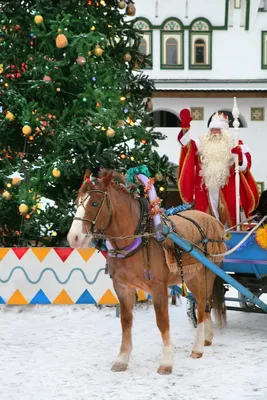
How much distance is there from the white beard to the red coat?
0.10m

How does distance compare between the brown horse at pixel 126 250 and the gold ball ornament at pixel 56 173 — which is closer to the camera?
the brown horse at pixel 126 250

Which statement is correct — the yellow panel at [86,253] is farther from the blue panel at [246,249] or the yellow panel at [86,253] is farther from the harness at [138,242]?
the harness at [138,242]

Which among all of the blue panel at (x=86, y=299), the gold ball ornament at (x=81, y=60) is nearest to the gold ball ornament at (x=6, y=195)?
the blue panel at (x=86, y=299)

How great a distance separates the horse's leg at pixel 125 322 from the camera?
20.2 feet

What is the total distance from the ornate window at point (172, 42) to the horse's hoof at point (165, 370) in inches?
832

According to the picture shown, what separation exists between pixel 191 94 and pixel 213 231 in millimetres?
19078

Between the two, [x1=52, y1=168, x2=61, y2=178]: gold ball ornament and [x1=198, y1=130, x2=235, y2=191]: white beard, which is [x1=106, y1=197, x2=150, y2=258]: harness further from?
[x1=52, y1=168, x2=61, y2=178]: gold ball ornament

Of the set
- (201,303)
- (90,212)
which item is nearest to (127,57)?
(201,303)

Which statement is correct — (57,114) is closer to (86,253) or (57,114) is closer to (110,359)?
(86,253)

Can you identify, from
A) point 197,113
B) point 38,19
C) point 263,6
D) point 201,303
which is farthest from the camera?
point 263,6

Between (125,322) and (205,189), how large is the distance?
2.66m

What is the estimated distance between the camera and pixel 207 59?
84.9 ft

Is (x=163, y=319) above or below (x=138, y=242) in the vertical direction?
below

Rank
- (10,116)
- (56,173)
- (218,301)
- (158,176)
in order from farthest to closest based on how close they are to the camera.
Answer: (158,176), (10,116), (56,173), (218,301)
